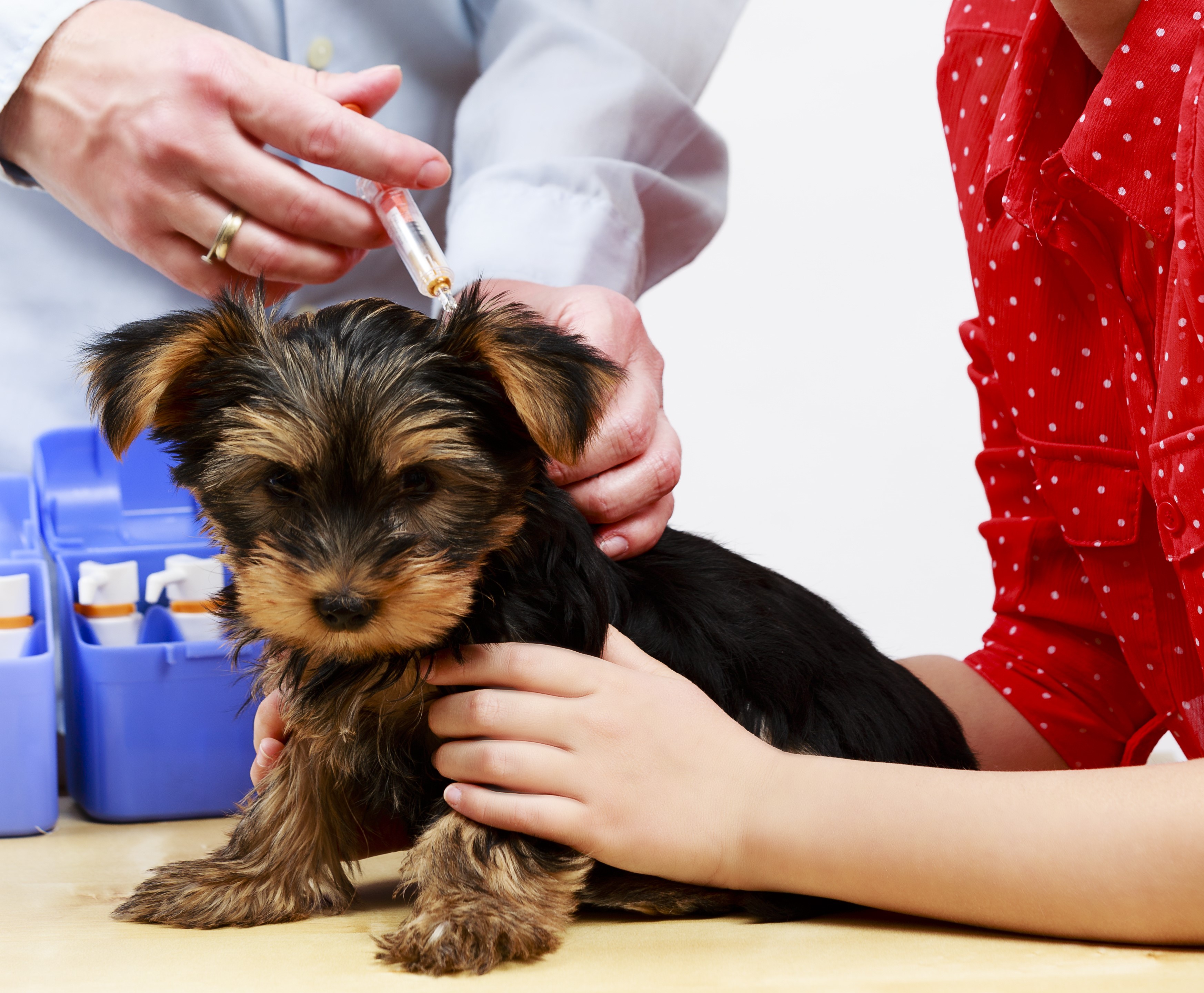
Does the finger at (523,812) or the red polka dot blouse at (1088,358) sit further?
the red polka dot blouse at (1088,358)

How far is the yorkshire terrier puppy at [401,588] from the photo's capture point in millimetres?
1637

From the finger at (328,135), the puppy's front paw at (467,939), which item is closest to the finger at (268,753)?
the puppy's front paw at (467,939)

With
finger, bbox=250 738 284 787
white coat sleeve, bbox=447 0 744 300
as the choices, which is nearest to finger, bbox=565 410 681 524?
finger, bbox=250 738 284 787

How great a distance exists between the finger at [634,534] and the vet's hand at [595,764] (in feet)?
1.07

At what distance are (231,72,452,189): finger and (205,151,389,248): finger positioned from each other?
4 centimetres

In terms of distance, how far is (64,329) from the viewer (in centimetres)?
331

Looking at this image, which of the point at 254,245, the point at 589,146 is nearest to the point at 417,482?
the point at 254,245

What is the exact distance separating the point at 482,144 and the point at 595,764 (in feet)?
6.18

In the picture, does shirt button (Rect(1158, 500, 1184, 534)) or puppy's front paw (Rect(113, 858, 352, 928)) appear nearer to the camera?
puppy's front paw (Rect(113, 858, 352, 928))

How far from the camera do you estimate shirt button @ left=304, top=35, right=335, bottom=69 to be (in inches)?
121

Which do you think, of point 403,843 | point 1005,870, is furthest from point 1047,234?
point 403,843

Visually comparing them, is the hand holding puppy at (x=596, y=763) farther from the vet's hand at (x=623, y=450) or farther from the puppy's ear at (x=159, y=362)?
the puppy's ear at (x=159, y=362)

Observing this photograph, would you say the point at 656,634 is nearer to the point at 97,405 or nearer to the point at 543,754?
the point at 543,754

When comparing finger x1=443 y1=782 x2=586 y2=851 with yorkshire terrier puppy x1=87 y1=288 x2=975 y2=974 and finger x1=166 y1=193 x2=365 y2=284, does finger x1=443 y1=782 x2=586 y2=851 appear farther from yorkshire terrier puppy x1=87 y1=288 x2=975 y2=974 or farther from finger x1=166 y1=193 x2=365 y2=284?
finger x1=166 y1=193 x2=365 y2=284
